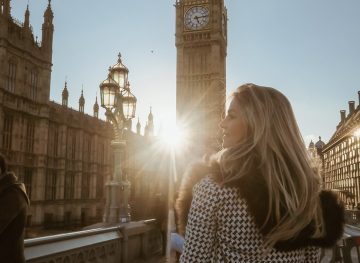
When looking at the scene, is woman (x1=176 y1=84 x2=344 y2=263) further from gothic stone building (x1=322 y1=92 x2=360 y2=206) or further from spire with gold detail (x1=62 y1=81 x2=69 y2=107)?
spire with gold detail (x1=62 y1=81 x2=69 y2=107)

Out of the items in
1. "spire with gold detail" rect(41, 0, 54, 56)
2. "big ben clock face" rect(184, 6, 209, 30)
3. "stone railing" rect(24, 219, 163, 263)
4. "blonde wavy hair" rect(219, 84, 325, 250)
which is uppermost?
"big ben clock face" rect(184, 6, 209, 30)

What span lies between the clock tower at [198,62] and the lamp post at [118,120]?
44.0 meters

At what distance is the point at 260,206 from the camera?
1.60 m

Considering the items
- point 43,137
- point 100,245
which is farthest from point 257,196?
point 43,137

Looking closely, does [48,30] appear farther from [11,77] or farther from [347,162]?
[347,162]

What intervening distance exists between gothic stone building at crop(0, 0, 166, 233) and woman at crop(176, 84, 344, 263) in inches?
1002

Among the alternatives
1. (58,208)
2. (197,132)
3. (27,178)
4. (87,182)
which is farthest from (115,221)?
(197,132)

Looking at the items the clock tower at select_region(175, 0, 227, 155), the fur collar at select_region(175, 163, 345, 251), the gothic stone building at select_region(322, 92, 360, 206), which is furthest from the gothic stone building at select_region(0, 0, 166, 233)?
the fur collar at select_region(175, 163, 345, 251)

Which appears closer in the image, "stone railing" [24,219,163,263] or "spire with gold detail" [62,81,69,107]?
"stone railing" [24,219,163,263]

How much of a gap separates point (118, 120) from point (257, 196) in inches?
376

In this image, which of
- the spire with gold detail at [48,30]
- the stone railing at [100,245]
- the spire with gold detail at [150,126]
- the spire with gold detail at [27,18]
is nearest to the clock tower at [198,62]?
the spire with gold detail at [150,126]

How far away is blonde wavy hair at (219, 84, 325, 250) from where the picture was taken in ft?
5.32

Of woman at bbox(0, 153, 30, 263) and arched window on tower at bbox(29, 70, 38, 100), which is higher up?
arched window on tower at bbox(29, 70, 38, 100)

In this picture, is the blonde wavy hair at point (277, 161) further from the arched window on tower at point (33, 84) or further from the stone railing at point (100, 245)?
the arched window on tower at point (33, 84)
